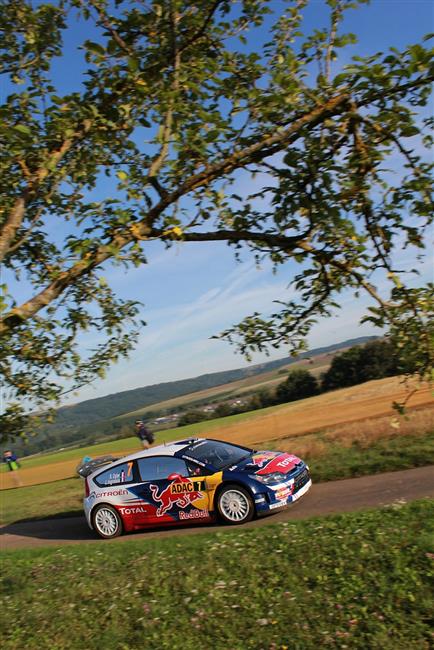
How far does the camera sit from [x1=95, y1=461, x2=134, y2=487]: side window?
11.2 meters

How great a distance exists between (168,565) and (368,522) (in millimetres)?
2672

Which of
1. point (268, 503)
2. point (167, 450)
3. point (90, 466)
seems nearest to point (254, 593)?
point (268, 503)

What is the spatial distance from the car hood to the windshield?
0.25m

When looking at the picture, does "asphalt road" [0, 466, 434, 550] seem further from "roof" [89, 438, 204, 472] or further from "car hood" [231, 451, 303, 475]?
"roof" [89, 438, 204, 472]

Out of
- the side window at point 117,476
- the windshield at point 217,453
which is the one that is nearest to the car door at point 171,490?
the side window at point 117,476

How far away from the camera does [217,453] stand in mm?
10867

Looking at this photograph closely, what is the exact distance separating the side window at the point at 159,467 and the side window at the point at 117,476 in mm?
253

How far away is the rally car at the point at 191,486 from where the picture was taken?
9.71m

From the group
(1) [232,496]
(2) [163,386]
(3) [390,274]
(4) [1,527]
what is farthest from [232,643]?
(2) [163,386]

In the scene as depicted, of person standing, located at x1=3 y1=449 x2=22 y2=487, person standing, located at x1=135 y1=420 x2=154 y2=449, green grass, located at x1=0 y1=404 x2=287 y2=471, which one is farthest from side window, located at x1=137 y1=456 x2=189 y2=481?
green grass, located at x1=0 y1=404 x2=287 y2=471

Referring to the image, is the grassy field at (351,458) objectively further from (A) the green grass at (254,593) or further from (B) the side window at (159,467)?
(A) the green grass at (254,593)

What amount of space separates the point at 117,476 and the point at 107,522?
0.92 metres

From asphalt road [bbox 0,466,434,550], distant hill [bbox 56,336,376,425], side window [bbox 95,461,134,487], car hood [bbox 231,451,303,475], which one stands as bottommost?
asphalt road [bbox 0,466,434,550]

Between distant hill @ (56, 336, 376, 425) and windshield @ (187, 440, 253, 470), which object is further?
distant hill @ (56, 336, 376, 425)
